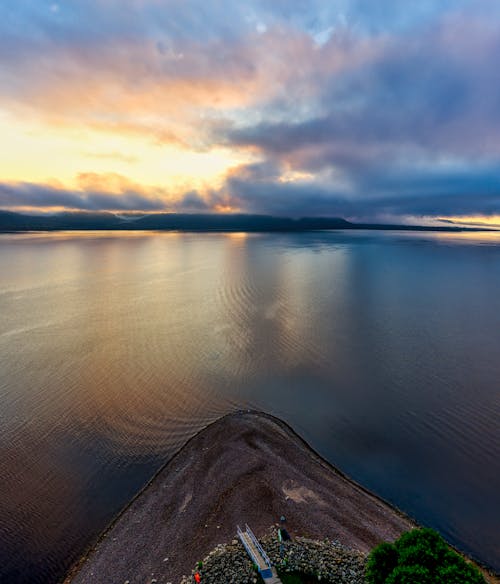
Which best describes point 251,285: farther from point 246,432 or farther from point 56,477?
point 56,477

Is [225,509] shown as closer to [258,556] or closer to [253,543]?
[253,543]

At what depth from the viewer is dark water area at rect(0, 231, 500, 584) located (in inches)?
744

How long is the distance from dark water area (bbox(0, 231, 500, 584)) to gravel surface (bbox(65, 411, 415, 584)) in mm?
1507

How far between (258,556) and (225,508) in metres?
3.93

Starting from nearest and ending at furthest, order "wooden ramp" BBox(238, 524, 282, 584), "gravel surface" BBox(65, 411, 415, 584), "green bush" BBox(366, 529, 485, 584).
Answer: "green bush" BBox(366, 529, 485, 584), "wooden ramp" BBox(238, 524, 282, 584), "gravel surface" BBox(65, 411, 415, 584)

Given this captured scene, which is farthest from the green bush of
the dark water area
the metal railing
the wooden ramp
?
the dark water area

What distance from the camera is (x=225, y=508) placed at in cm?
1775

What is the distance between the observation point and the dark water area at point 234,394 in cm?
1891

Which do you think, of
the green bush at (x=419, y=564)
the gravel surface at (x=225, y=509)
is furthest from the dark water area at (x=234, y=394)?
the green bush at (x=419, y=564)

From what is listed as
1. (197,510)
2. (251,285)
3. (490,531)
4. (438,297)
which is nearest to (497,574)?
→ (490,531)

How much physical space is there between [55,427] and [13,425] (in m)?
3.26

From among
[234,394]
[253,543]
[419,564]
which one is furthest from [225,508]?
[234,394]

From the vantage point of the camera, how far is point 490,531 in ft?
56.7

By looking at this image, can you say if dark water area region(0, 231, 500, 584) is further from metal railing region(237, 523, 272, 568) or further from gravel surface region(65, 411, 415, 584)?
metal railing region(237, 523, 272, 568)
